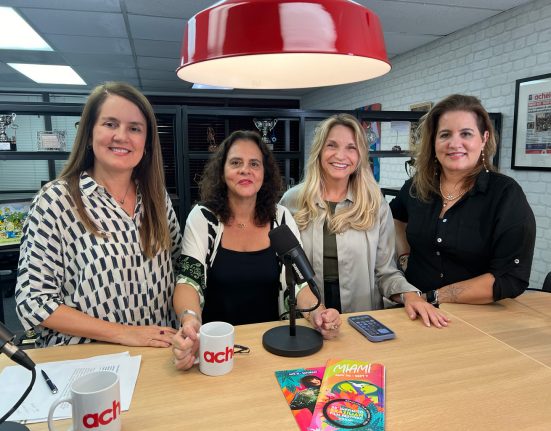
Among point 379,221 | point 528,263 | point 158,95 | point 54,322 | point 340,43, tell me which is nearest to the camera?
point 340,43

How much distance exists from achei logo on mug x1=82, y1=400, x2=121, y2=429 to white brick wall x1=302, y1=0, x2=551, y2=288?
129 inches

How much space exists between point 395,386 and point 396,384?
0.01 m

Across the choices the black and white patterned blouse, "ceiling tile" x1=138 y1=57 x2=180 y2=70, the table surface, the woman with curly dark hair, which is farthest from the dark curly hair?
"ceiling tile" x1=138 y1=57 x2=180 y2=70

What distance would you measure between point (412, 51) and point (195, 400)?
4.58 m

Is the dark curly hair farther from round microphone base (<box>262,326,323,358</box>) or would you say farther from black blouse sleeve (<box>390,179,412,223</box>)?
black blouse sleeve (<box>390,179,412,223</box>)

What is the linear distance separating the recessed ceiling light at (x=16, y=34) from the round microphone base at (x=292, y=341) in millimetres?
3599

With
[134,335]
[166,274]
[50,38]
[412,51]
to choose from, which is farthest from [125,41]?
[134,335]

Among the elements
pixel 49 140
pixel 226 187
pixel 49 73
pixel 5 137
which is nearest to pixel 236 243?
pixel 226 187

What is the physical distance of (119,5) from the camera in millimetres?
3258

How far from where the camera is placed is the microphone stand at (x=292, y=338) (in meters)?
1.18

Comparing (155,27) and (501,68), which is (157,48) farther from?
(501,68)

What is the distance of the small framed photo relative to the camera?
2.80 meters

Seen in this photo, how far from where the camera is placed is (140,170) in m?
1.59

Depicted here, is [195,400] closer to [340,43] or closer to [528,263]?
[340,43]
